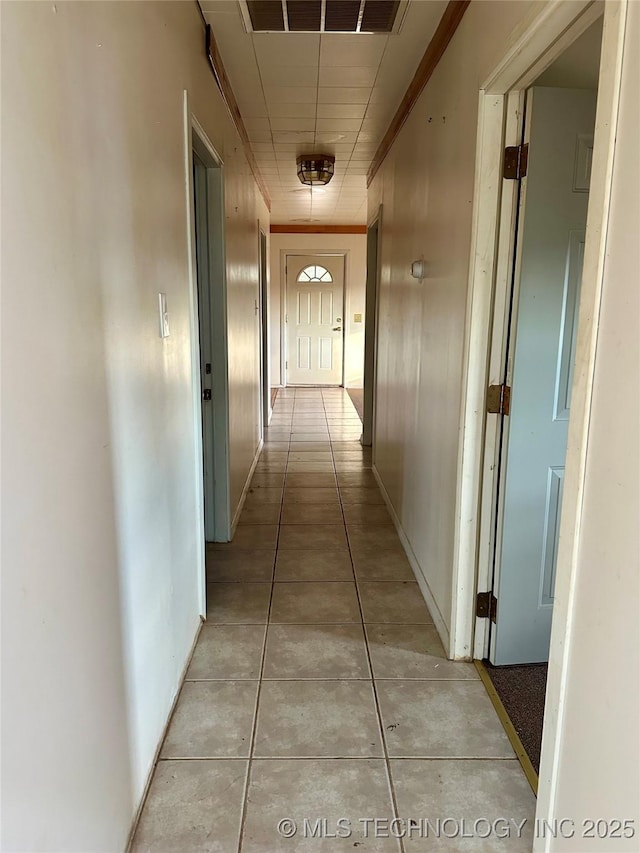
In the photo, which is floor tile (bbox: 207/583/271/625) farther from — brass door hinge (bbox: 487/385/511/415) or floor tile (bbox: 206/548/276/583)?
brass door hinge (bbox: 487/385/511/415)

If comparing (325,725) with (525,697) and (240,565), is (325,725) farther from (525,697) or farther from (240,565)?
(240,565)

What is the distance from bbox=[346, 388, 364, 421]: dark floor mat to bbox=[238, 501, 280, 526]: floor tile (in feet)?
11.0

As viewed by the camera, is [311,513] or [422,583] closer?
→ [422,583]

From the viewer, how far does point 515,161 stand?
186 centimetres

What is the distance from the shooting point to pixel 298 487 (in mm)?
4258

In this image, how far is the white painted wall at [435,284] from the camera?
198 cm

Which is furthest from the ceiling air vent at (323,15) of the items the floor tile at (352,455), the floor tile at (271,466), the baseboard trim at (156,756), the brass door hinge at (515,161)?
the floor tile at (352,455)

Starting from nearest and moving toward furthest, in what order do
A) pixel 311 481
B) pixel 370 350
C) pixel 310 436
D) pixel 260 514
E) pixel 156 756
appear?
pixel 156 756 → pixel 260 514 → pixel 311 481 → pixel 370 350 → pixel 310 436

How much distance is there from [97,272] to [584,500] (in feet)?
3.66

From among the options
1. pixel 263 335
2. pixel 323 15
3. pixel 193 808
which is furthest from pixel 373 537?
pixel 263 335

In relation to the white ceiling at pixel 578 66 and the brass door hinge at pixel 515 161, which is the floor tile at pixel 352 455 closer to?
the brass door hinge at pixel 515 161

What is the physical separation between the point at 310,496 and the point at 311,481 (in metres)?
0.36

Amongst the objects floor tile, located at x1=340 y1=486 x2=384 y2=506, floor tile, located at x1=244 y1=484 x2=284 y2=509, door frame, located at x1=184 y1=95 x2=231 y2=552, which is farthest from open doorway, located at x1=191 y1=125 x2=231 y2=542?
floor tile, located at x1=340 y1=486 x2=384 y2=506

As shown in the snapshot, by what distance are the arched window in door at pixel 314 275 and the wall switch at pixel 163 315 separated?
24.4 ft
